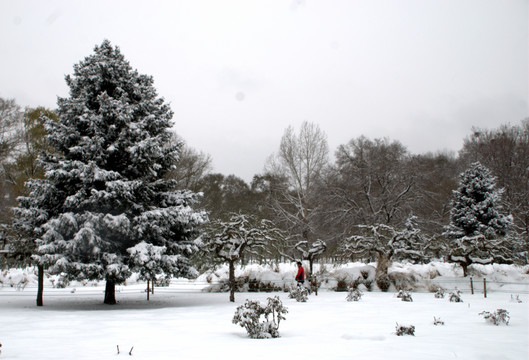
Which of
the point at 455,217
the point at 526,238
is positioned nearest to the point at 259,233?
the point at 455,217

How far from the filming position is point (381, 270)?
25562mm

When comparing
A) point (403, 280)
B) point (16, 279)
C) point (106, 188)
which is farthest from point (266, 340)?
point (16, 279)

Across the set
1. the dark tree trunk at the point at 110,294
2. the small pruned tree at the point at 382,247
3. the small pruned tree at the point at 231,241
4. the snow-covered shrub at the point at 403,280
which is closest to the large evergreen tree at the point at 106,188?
the dark tree trunk at the point at 110,294

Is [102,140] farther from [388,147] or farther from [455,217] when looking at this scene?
[455,217]

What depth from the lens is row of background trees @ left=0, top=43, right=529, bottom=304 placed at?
78.4 feet

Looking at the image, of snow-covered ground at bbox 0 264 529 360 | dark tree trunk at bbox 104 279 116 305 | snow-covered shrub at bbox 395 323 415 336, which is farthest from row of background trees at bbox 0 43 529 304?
snow-covered shrub at bbox 395 323 415 336

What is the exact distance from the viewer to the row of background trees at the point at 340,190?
941 inches

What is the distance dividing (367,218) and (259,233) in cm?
977

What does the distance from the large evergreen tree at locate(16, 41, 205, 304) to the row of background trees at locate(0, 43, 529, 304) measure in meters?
0.45

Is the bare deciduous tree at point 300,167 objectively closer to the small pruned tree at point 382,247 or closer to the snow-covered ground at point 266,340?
the small pruned tree at point 382,247

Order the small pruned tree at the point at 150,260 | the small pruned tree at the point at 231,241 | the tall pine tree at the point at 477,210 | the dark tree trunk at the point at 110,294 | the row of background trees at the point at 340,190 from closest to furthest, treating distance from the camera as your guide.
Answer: the small pruned tree at the point at 150,260 → the dark tree trunk at the point at 110,294 → the small pruned tree at the point at 231,241 → the row of background trees at the point at 340,190 → the tall pine tree at the point at 477,210

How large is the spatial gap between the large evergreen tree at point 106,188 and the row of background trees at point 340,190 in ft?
1.47

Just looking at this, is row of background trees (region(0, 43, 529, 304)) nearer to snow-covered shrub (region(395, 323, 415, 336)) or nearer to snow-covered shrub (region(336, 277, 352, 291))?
snow-covered shrub (region(336, 277, 352, 291))

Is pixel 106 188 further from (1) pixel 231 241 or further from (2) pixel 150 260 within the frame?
(1) pixel 231 241
